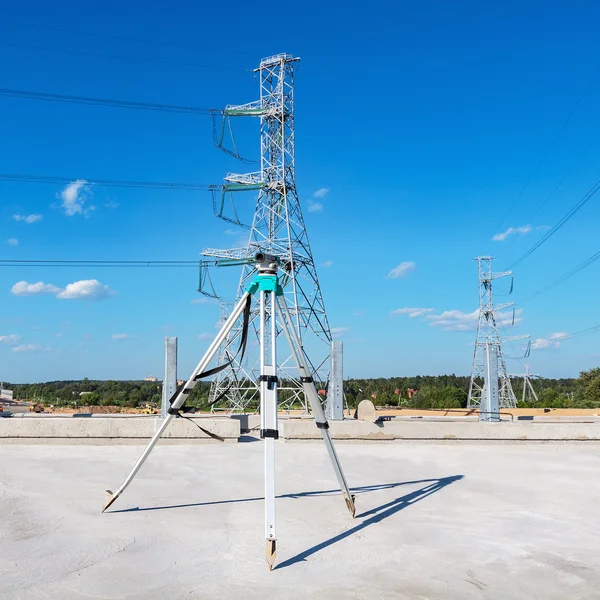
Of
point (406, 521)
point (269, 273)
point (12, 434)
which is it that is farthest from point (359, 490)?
point (12, 434)

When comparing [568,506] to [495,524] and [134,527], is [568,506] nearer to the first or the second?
[495,524]

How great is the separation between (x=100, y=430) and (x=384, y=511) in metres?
9.05

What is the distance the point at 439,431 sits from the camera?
49.7 ft

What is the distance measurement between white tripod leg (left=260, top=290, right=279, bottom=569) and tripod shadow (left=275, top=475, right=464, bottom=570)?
1.11 ft

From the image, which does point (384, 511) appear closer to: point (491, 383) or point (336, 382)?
point (336, 382)

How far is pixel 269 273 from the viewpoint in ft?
21.8

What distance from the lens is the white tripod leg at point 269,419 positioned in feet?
17.5

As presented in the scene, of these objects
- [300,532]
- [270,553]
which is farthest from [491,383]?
[270,553]

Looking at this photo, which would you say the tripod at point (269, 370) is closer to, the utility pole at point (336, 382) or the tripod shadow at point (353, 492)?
the tripod shadow at point (353, 492)

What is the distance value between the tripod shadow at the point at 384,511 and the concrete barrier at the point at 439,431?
4554 millimetres

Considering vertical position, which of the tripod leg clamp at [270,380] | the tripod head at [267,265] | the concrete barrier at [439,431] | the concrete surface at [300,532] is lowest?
the concrete surface at [300,532]

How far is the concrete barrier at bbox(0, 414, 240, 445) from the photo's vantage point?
1410 cm

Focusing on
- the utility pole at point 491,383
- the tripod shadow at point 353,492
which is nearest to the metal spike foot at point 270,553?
the tripod shadow at point 353,492

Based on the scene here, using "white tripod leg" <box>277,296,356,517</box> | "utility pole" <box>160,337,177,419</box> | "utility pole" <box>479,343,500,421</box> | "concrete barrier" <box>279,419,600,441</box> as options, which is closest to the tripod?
"white tripod leg" <box>277,296,356,517</box>
